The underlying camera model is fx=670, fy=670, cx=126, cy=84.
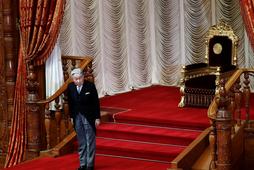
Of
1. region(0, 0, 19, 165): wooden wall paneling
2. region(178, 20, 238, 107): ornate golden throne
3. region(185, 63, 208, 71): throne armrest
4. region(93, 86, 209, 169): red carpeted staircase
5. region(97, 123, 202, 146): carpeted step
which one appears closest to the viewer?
region(93, 86, 209, 169): red carpeted staircase

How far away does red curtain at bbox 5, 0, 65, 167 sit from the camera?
881 centimetres

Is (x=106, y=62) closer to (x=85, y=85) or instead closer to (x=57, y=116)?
(x=57, y=116)

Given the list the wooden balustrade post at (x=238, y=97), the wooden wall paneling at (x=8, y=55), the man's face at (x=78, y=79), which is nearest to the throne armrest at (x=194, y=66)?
the wooden balustrade post at (x=238, y=97)

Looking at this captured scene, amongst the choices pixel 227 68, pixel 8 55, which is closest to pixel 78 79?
pixel 8 55

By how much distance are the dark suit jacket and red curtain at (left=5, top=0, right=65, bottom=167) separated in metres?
1.57

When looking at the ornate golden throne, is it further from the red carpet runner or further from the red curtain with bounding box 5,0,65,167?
the red curtain with bounding box 5,0,65,167

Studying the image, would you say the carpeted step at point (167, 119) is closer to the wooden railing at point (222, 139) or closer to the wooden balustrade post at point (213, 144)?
the wooden railing at point (222, 139)

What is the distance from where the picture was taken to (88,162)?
7.52 meters

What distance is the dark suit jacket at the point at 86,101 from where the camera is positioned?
7.35 metres

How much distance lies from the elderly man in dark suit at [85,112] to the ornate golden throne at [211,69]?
Result: 99.7 inches

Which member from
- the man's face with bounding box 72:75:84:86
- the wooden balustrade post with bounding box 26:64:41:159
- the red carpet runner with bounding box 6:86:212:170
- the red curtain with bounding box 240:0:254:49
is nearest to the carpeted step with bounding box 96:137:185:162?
the red carpet runner with bounding box 6:86:212:170

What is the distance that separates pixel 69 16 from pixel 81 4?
0.30m

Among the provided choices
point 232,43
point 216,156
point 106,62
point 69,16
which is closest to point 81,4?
point 69,16

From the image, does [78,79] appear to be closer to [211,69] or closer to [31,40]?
[31,40]
